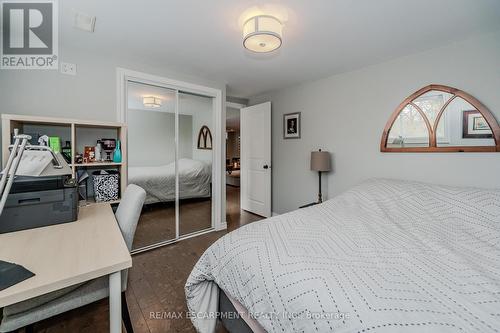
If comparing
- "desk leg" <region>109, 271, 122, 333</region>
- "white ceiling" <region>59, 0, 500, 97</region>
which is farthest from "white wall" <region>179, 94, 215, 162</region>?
"desk leg" <region>109, 271, 122, 333</region>

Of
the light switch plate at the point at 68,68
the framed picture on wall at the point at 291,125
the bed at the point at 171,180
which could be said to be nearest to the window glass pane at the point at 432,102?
the framed picture on wall at the point at 291,125

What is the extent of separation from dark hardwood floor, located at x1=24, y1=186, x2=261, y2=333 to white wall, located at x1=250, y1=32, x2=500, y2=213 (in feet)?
6.33

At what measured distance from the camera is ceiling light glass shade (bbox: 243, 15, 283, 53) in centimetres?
160

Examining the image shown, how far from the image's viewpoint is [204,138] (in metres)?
3.23

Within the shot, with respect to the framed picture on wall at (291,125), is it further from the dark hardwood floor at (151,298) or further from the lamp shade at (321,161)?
the dark hardwood floor at (151,298)

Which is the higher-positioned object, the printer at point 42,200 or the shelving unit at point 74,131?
the shelving unit at point 74,131

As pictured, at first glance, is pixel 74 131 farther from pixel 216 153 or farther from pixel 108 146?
pixel 216 153

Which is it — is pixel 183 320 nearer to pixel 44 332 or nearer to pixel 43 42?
pixel 44 332

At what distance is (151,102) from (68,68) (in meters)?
→ 0.83

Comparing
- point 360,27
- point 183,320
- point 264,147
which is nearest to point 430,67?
point 360,27

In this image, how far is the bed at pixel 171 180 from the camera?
8.95 feet

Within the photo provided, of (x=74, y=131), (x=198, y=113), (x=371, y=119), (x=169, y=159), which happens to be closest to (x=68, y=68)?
(x=74, y=131)

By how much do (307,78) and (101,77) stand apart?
2.63 meters

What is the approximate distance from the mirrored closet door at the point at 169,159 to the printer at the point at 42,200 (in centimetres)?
116
